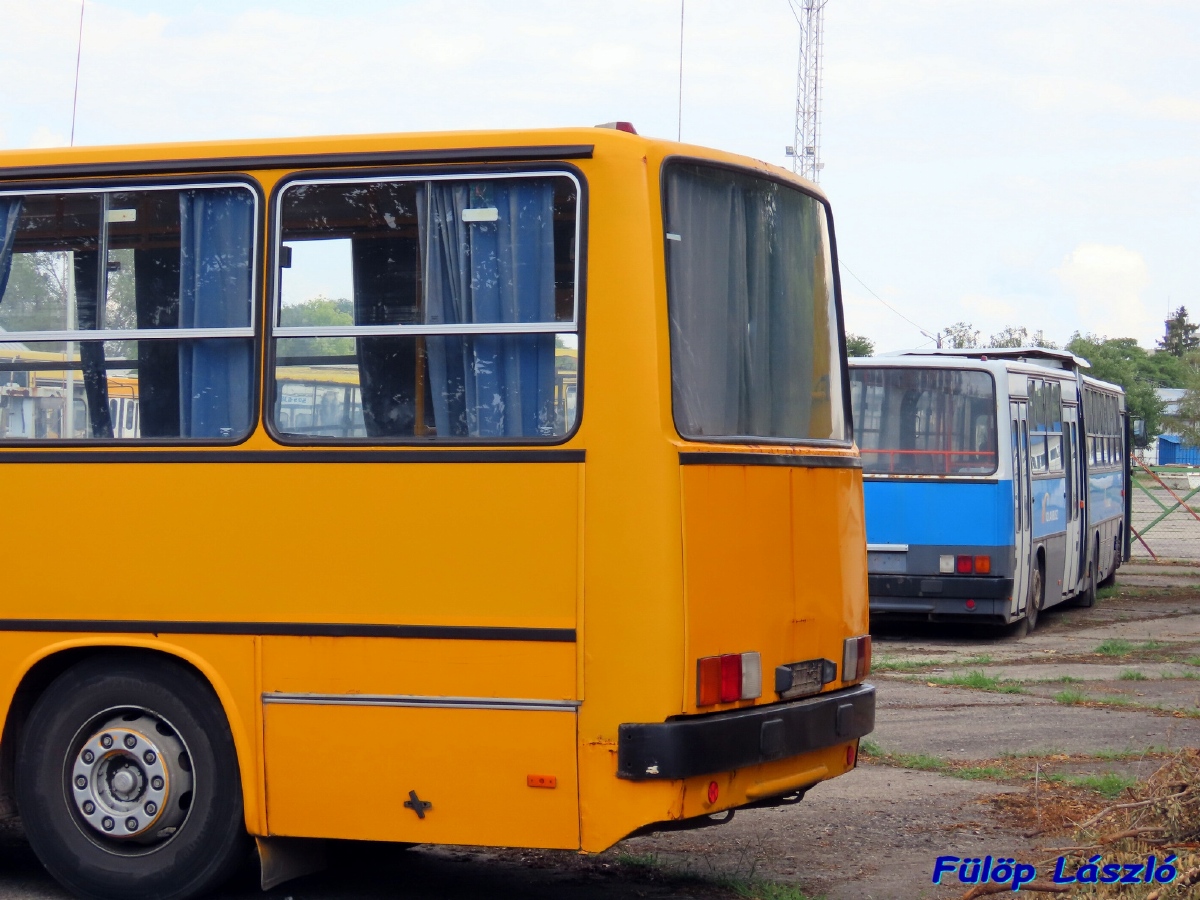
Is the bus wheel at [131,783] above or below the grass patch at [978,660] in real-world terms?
above

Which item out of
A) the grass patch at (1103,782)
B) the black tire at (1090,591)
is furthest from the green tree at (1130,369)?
the grass patch at (1103,782)

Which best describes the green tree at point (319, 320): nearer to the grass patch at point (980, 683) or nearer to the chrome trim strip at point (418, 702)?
the chrome trim strip at point (418, 702)

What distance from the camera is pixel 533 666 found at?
5934mm

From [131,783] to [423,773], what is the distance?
129 centimetres

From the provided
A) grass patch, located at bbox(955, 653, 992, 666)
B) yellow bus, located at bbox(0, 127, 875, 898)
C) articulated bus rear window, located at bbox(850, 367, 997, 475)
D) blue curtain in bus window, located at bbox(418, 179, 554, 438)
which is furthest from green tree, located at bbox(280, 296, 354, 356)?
articulated bus rear window, located at bbox(850, 367, 997, 475)

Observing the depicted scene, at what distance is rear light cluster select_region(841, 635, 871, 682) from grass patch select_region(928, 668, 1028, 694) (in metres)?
6.26

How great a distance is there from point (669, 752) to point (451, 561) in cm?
108

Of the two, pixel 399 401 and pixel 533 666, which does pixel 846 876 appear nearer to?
pixel 533 666

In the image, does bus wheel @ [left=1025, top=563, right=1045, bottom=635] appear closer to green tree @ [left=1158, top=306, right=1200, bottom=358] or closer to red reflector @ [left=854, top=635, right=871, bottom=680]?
red reflector @ [left=854, top=635, right=871, bottom=680]

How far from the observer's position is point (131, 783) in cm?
647

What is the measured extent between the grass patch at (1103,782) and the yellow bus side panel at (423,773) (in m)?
3.97

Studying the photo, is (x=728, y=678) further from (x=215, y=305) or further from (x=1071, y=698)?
(x=1071, y=698)

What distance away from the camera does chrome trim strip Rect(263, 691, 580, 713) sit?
5.90 m

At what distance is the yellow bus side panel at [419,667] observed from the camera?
19.4 feet
